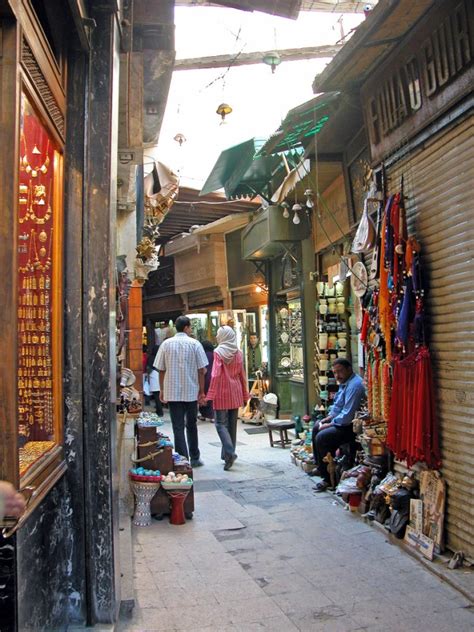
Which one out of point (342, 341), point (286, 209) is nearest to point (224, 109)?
point (286, 209)

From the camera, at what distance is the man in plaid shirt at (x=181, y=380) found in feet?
24.7

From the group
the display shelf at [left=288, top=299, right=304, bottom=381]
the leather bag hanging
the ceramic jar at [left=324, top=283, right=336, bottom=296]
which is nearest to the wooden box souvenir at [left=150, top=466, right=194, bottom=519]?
the leather bag hanging

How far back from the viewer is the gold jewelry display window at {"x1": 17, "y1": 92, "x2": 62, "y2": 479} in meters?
2.70

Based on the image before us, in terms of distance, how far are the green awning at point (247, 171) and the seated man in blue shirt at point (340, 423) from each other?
14.1ft

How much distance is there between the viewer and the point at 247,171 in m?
10.6

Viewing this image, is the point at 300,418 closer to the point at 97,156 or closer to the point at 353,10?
the point at 353,10

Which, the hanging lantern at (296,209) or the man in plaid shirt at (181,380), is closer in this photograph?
the man in plaid shirt at (181,380)

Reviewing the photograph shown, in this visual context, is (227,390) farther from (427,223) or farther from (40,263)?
(40,263)

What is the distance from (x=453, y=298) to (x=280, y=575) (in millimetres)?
2349

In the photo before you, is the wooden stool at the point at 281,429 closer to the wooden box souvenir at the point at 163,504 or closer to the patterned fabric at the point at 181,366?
the patterned fabric at the point at 181,366

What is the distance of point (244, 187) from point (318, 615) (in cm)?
905

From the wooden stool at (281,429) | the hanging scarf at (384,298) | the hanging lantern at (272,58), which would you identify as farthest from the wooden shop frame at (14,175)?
the wooden stool at (281,429)

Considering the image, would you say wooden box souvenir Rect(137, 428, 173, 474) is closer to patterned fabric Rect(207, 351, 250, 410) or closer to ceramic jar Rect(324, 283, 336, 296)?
patterned fabric Rect(207, 351, 250, 410)

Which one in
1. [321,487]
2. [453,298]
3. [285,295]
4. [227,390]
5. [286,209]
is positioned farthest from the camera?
[285,295]
